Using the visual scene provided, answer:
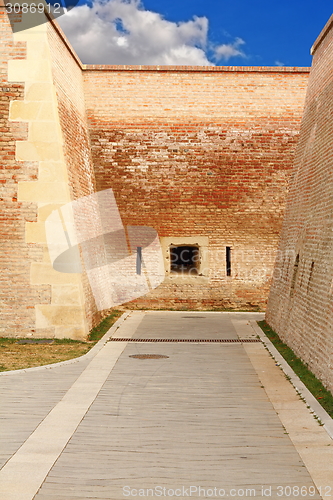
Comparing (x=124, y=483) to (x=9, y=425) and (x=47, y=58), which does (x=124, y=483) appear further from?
(x=47, y=58)

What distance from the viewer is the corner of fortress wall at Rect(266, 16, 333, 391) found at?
7.86 metres

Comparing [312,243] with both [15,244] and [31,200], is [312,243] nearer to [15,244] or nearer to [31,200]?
[31,200]

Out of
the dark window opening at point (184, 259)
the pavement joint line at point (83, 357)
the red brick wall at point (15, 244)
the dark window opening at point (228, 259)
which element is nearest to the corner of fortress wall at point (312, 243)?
the dark window opening at point (228, 259)

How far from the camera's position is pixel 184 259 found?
1664 centimetres

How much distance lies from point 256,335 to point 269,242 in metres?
4.90

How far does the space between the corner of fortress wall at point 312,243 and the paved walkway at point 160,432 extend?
816 millimetres

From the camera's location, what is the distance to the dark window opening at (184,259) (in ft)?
53.4

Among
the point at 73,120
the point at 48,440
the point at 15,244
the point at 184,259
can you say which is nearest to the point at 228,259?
the point at 184,259

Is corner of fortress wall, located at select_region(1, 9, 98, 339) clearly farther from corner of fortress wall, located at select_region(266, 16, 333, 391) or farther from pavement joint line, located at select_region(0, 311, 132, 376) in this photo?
corner of fortress wall, located at select_region(266, 16, 333, 391)

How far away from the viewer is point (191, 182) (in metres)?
15.8

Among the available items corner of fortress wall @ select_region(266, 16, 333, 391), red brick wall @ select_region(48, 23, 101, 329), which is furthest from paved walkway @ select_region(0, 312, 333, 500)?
red brick wall @ select_region(48, 23, 101, 329)

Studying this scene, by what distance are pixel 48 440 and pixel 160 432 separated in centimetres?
113

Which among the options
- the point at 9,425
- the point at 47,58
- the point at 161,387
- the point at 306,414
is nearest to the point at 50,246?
the point at 47,58

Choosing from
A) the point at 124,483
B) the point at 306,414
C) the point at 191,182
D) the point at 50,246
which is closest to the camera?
the point at 124,483
